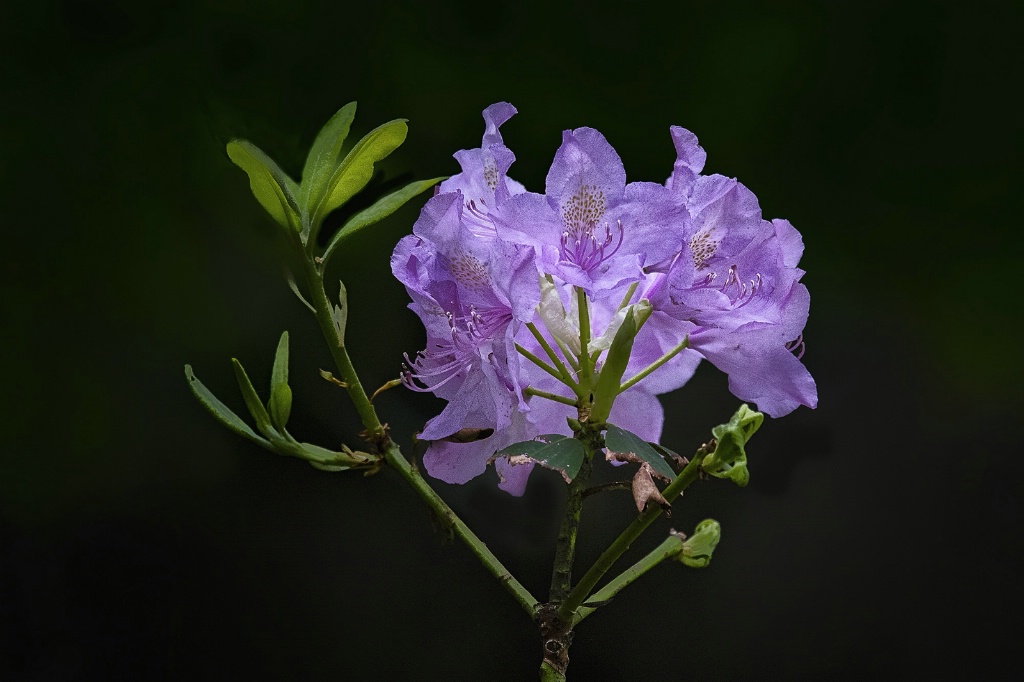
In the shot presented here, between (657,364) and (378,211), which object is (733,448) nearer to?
(657,364)

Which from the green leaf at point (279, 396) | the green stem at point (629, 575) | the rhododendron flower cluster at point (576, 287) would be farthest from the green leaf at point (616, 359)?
the green leaf at point (279, 396)

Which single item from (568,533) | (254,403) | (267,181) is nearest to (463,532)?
(568,533)

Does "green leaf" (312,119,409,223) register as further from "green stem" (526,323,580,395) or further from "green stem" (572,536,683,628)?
"green stem" (572,536,683,628)

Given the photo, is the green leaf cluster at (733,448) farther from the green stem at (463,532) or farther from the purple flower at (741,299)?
the green stem at (463,532)

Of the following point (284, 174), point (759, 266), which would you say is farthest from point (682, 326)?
point (284, 174)

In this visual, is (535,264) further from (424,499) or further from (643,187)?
(424,499)

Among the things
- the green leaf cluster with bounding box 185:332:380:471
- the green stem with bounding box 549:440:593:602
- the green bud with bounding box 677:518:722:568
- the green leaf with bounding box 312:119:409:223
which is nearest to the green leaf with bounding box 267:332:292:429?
the green leaf cluster with bounding box 185:332:380:471
